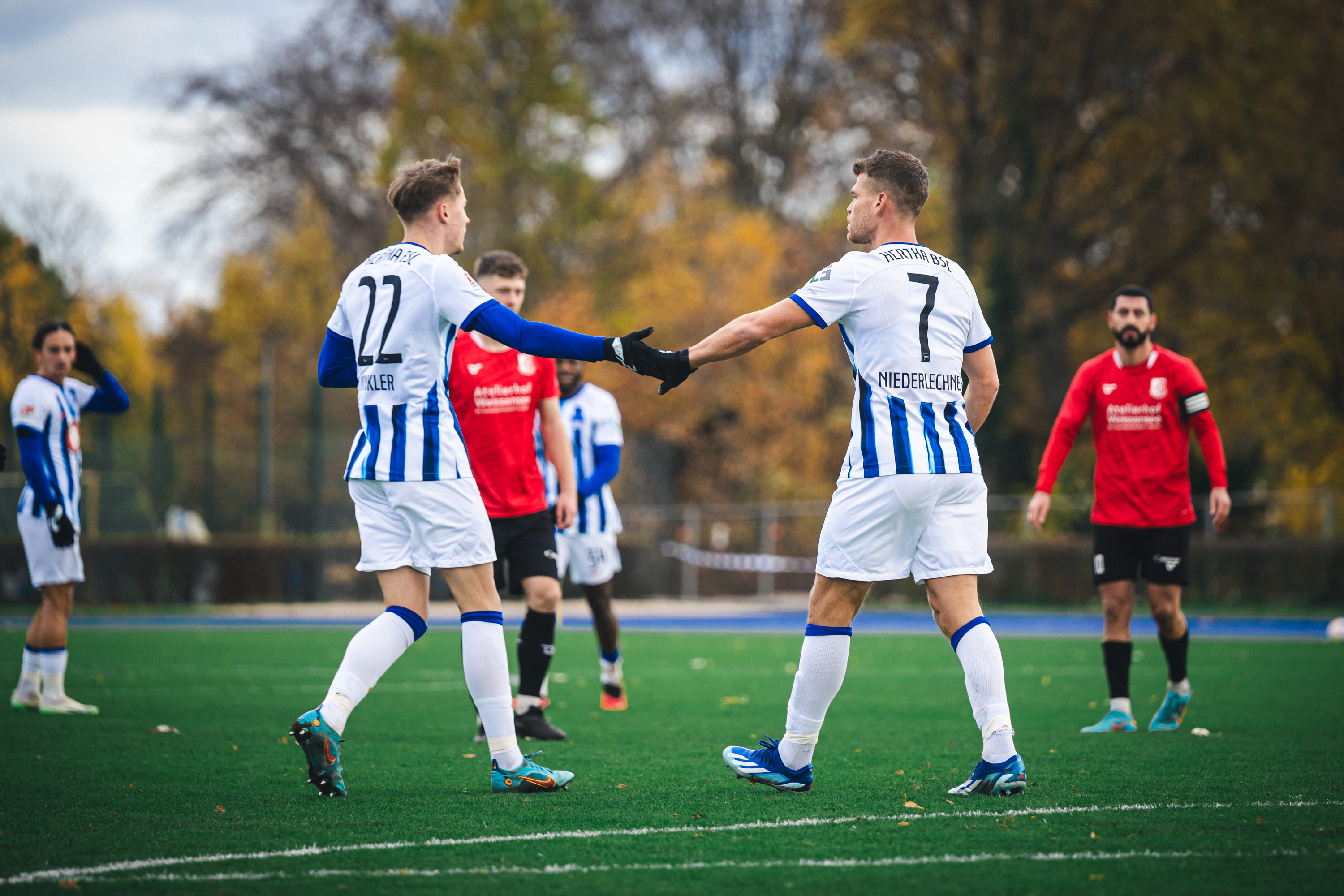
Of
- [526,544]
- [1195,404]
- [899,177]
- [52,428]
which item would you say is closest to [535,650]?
[526,544]

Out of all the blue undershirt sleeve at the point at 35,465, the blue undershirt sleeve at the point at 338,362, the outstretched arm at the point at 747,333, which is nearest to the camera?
the outstretched arm at the point at 747,333

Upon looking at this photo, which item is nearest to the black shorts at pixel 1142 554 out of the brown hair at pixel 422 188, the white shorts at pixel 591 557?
the white shorts at pixel 591 557

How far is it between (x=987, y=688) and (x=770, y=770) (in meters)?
0.91

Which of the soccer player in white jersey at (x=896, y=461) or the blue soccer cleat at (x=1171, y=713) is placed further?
the blue soccer cleat at (x=1171, y=713)

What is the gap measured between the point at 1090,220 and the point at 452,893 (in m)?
25.7

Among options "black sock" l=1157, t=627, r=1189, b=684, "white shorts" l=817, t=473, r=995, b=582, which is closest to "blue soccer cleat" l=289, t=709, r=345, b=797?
"white shorts" l=817, t=473, r=995, b=582

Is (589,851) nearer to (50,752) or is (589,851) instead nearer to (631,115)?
(50,752)

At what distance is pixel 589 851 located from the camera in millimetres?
4199

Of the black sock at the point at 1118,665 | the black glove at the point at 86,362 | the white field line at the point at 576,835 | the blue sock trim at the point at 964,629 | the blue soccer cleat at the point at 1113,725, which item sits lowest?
the blue soccer cleat at the point at 1113,725

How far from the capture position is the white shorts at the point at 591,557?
9.25 metres

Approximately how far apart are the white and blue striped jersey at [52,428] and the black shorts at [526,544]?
2.84 metres

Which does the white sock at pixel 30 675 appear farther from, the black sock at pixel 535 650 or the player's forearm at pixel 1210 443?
the player's forearm at pixel 1210 443

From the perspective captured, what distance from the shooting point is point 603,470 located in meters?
9.38

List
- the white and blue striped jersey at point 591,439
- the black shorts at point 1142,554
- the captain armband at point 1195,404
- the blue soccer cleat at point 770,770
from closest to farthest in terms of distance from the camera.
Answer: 1. the blue soccer cleat at point 770,770
2. the black shorts at point 1142,554
3. the captain armband at point 1195,404
4. the white and blue striped jersey at point 591,439
